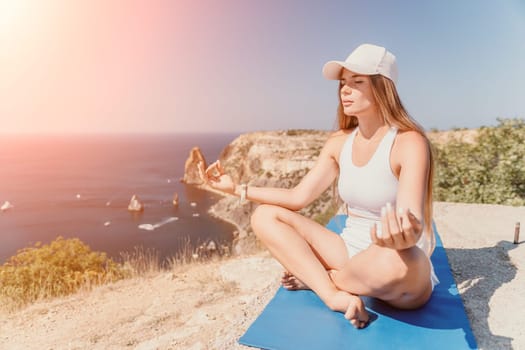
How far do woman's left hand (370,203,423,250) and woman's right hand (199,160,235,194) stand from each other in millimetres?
1271

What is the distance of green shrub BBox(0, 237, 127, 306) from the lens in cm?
471

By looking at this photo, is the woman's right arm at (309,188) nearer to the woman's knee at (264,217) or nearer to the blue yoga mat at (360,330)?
the woman's knee at (264,217)

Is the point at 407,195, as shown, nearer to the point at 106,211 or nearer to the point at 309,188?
the point at 309,188

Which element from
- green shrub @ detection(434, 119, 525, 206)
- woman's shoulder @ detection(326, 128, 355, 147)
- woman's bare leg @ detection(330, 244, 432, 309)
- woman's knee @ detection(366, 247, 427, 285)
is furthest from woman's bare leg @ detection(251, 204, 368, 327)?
green shrub @ detection(434, 119, 525, 206)

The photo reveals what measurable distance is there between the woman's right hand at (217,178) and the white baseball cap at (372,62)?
1056 mm

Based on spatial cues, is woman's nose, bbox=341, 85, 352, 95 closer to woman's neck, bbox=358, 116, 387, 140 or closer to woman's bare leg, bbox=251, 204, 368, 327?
woman's neck, bbox=358, 116, 387, 140

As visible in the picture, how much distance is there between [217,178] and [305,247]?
2.62 ft

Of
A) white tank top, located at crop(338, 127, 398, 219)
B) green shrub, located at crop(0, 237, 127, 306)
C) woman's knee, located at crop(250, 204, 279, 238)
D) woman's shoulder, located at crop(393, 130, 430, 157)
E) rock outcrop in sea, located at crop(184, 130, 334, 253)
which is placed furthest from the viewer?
rock outcrop in sea, located at crop(184, 130, 334, 253)

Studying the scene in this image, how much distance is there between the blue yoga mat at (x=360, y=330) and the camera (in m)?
1.92

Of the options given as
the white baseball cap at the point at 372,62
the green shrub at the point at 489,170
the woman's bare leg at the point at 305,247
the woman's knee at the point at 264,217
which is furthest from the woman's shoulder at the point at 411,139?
the green shrub at the point at 489,170

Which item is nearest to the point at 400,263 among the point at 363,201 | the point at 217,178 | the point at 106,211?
the point at 363,201

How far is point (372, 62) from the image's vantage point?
1.98 meters

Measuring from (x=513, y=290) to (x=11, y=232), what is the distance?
4179 cm

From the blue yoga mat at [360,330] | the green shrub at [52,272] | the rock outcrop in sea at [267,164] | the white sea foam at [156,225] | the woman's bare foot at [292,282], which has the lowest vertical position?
the white sea foam at [156,225]
